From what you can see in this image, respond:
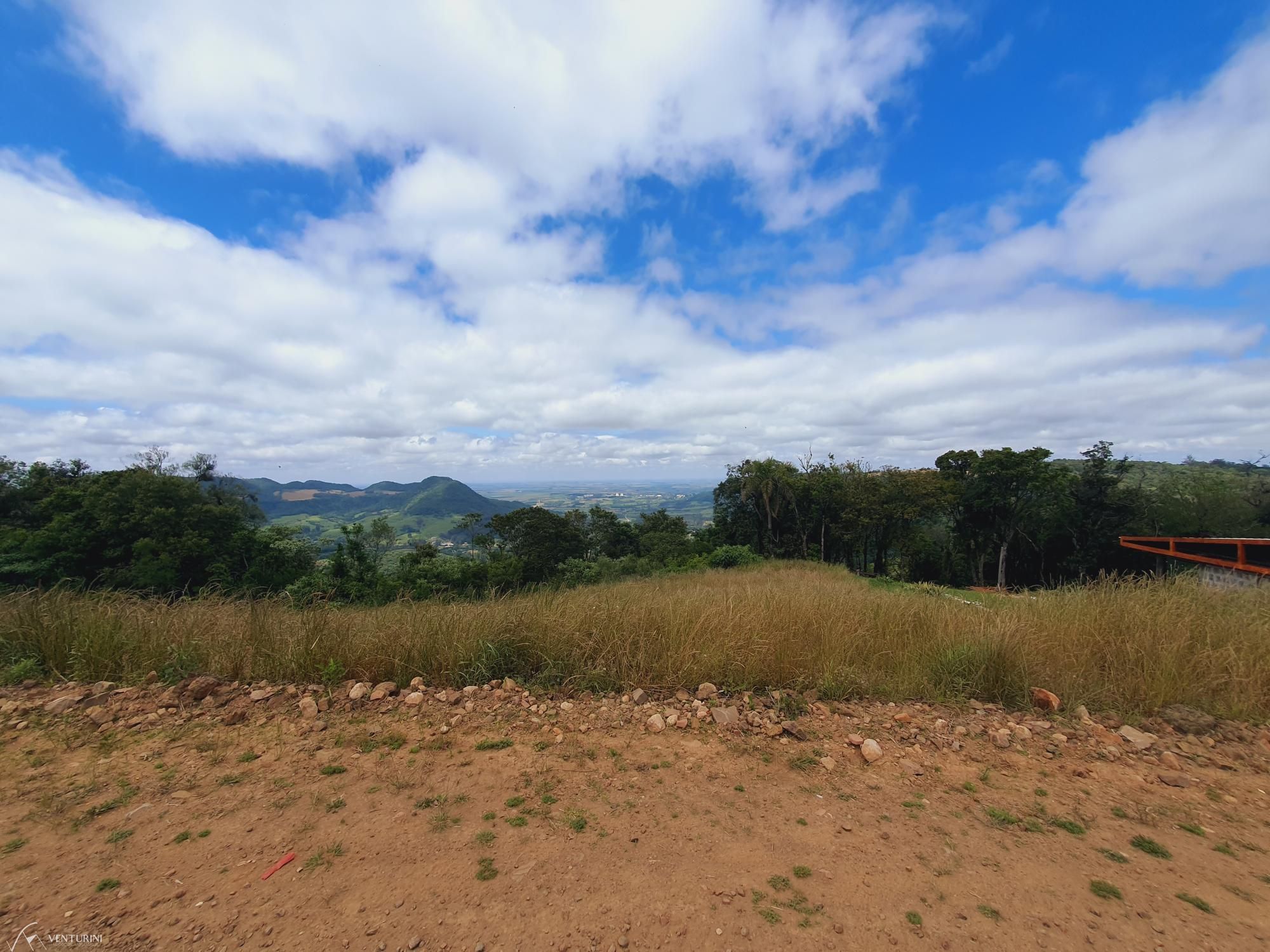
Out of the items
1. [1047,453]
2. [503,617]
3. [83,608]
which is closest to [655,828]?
[503,617]

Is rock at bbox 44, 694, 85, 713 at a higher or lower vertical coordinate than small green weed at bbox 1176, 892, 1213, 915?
higher

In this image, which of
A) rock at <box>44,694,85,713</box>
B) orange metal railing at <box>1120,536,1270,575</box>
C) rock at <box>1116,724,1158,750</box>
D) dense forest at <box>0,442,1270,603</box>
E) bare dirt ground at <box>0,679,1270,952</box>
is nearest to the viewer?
bare dirt ground at <box>0,679,1270,952</box>

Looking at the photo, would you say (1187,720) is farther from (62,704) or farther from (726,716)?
(62,704)

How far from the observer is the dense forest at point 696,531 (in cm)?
1866

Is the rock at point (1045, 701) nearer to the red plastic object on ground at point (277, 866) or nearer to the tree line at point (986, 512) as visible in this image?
the red plastic object on ground at point (277, 866)

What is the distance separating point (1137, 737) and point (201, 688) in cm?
651

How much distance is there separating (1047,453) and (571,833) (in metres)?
32.4

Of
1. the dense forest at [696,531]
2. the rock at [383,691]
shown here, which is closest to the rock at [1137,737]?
the rock at [383,691]

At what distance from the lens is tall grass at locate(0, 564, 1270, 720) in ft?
12.7

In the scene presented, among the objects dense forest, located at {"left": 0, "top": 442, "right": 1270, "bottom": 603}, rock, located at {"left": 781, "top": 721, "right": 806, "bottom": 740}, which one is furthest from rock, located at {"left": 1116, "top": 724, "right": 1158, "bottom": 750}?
dense forest, located at {"left": 0, "top": 442, "right": 1270, "bottom": 603}

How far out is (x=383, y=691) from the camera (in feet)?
12.0

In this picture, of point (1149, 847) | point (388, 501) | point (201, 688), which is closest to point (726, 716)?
point (1149, 847)

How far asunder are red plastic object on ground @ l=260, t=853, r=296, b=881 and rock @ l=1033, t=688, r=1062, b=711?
480cm

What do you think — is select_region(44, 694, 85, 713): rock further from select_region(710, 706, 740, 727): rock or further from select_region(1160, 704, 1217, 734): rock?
select_region(1160, 704, 1217, 734): rock
